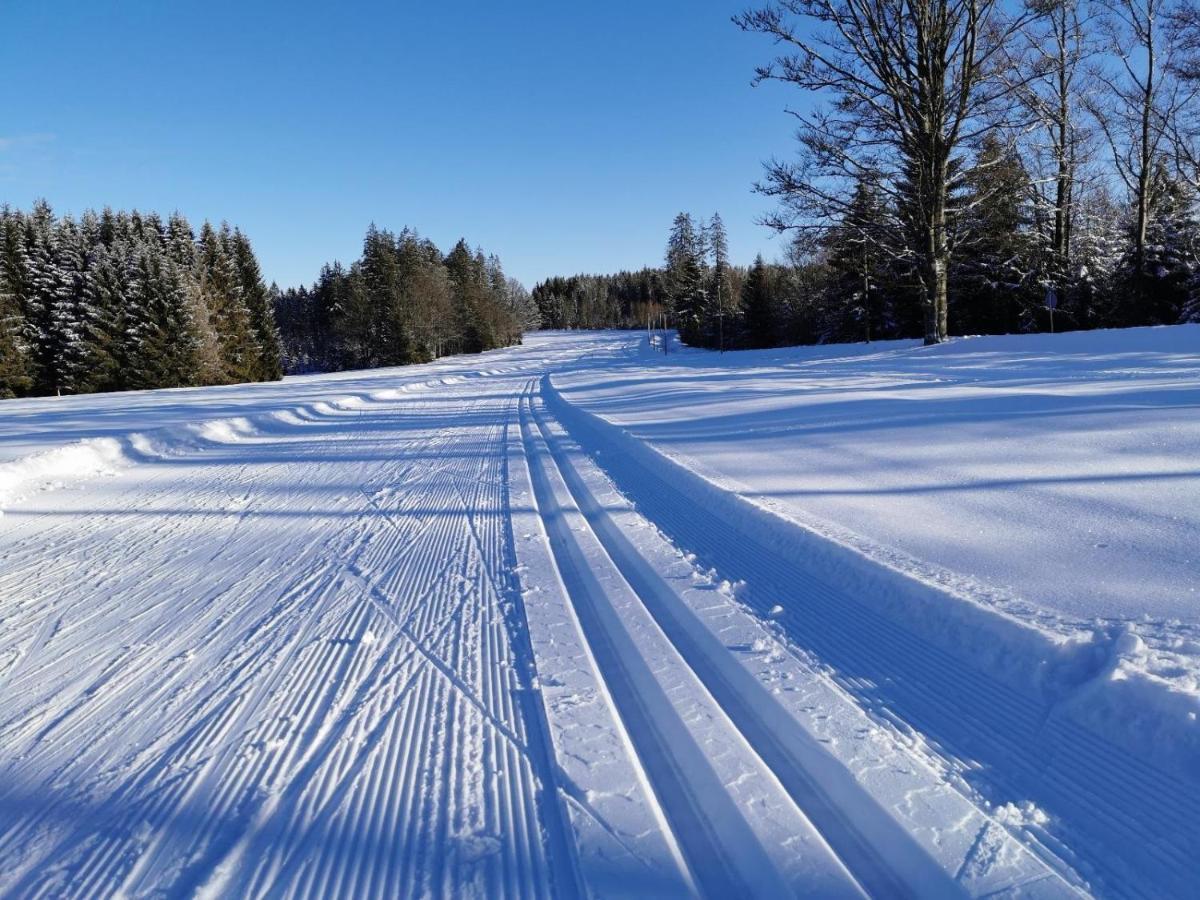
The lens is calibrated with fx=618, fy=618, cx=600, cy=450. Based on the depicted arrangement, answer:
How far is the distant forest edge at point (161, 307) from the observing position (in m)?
38.9

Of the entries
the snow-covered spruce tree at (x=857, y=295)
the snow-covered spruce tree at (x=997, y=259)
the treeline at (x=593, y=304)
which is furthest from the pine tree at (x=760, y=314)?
the treeline at (x=593, y=304)

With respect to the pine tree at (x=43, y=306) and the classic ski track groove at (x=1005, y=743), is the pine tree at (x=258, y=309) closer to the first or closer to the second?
the pine tree at (x=43, y=306)

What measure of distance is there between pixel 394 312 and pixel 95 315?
73.5 ft

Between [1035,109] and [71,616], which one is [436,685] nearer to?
[71,616]

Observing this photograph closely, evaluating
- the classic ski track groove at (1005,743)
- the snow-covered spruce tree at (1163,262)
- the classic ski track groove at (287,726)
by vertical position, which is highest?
the snow-covered spruce tree at (1163,262)

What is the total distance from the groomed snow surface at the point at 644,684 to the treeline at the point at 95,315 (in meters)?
40.2

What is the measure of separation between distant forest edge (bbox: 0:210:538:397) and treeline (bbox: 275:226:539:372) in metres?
0.17

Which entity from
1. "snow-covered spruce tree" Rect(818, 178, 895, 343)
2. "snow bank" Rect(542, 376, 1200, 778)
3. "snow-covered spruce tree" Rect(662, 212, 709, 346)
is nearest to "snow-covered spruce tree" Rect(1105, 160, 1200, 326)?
"snow-covered spruce tree" Rect(818, 178, 895, 343)

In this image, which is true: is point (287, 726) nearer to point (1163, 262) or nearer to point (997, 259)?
point (997, 259)

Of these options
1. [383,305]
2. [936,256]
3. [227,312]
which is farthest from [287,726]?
[383,305]

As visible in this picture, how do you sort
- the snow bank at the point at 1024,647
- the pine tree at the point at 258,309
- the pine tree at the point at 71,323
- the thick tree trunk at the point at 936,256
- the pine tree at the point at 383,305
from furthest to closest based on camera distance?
the pine tree at the point at 383,305 → the pine tree at the point at 258,309 → the pine tree at the point at 71,323 → the thick tree trunk at the point at 936,256 → the snow bank at the point at 1024,647

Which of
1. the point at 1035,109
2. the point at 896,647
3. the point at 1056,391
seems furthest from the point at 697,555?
the point at 1035,109

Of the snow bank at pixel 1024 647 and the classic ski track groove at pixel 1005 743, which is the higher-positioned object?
the snow bank at pixel 1024 647

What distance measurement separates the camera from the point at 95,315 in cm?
3841
